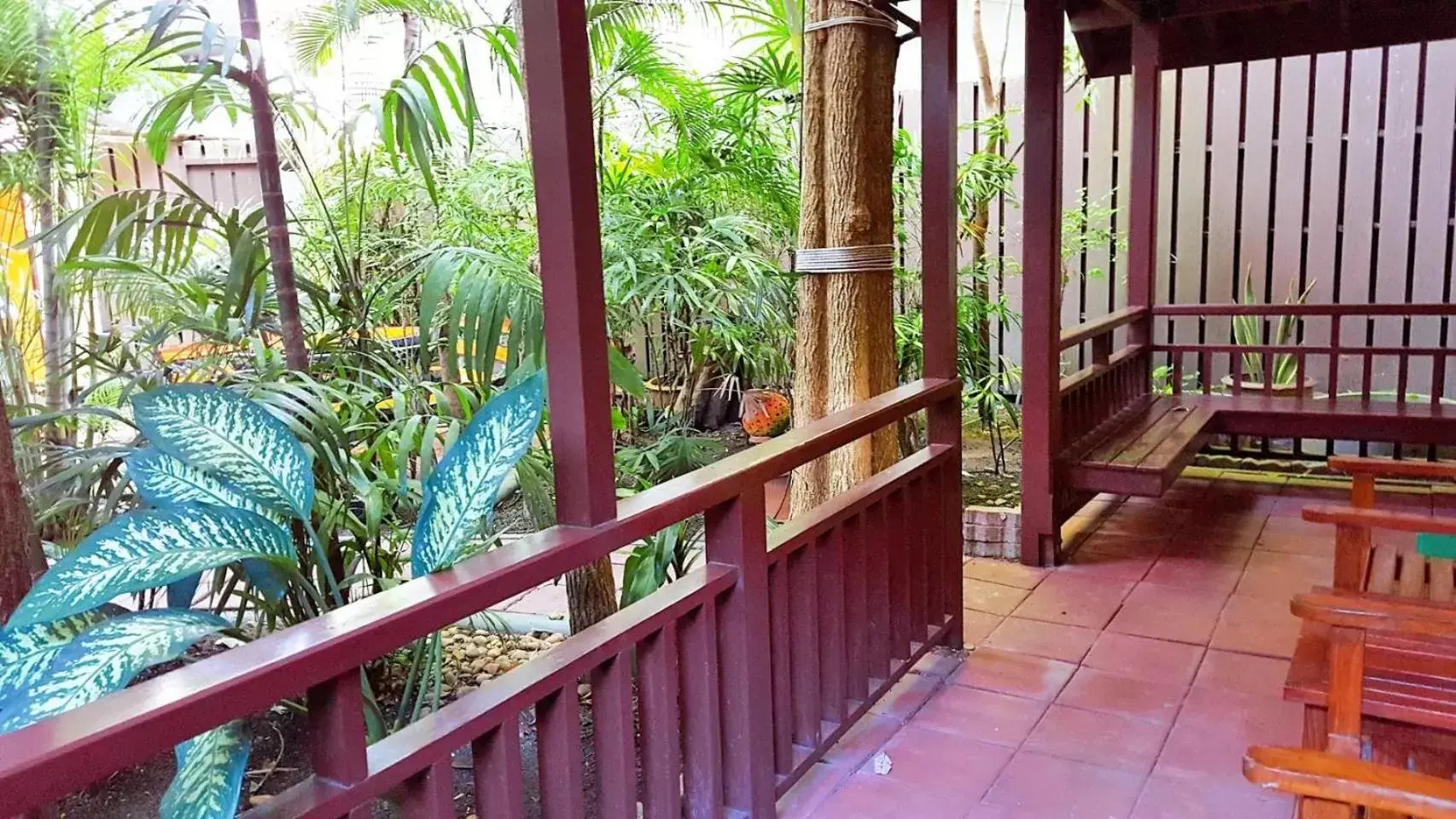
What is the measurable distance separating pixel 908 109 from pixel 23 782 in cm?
629

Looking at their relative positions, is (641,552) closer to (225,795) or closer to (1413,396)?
(225,795)

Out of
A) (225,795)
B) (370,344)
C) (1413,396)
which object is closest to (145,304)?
(370,344)

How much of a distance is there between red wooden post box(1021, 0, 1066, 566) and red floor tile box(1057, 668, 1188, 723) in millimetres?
993

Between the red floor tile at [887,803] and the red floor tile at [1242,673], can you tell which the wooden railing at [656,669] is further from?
the red floor tile at [1242,673]

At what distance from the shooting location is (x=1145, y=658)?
9.97ft

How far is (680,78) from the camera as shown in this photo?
3.61 m

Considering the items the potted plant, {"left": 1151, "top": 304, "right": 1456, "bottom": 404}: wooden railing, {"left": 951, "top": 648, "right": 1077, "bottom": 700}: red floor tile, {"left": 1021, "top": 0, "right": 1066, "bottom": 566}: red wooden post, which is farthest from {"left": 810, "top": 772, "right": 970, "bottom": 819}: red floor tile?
the potted plant

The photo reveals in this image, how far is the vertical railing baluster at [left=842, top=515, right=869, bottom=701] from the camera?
2455 millimetres

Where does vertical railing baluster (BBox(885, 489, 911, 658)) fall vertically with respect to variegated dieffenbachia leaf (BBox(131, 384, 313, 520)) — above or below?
below

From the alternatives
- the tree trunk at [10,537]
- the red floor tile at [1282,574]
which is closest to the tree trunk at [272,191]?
the tree trunk at [10,537]

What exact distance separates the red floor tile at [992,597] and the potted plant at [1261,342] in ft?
8.14

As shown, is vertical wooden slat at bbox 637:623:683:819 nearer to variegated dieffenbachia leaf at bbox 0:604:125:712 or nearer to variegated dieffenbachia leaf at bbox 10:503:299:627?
variegated dieffenbachia leaf at bbox 10:503:299:627

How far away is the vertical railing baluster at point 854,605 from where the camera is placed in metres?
2.46

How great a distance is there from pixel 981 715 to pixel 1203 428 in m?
2.36
